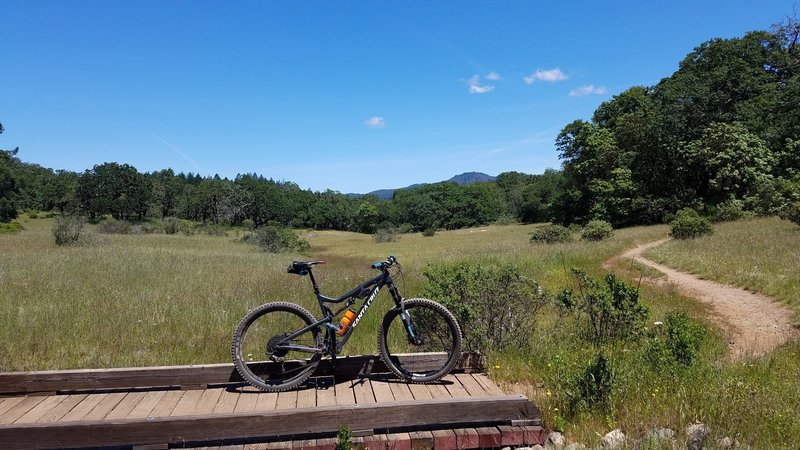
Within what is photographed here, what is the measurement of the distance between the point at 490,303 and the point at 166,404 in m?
4.16

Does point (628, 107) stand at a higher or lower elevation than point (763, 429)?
higher

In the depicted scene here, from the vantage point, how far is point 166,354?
21.5 ft

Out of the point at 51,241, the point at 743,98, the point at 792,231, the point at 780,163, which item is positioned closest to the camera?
the point at 792,231

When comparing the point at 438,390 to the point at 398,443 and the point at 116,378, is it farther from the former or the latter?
the point at 116,378

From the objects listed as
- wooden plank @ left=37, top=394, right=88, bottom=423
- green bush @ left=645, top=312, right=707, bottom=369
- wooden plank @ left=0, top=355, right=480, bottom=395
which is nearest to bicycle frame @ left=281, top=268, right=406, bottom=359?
wooden plank @ left=0, top=355, right=480, bottom=395

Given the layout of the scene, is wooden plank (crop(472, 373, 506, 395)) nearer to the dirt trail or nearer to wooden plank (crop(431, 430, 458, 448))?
wooden plank (crop(431, 430, 458, 448))

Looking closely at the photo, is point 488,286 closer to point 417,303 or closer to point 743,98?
point 417,303

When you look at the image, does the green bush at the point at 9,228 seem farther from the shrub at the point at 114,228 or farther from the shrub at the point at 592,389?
the shrub at the point at 592,389

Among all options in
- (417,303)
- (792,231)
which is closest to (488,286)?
(417,303)

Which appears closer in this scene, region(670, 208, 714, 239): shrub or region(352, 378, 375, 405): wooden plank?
region(352, 378, 375, 405): wooden plank

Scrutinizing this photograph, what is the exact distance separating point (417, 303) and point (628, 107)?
197 ft

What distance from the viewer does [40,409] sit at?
4.29 m

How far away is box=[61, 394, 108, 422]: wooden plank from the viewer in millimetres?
4117

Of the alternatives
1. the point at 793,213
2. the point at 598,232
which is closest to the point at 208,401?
the point at 793,213
